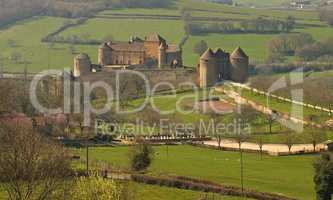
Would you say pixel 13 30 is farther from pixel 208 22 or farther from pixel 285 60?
pixel 285 60

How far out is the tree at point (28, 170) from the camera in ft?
107

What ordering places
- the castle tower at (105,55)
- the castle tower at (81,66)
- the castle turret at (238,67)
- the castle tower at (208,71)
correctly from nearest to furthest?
the castle tower at (208,71)
the castle turret at (238,67)
the castle tower at (81,66)
the castle tower at (105,55)

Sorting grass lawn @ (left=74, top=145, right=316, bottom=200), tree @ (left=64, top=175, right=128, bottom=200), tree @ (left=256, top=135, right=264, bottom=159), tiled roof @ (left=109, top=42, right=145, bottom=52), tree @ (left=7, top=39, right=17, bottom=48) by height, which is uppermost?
tree @ (left=7, top=39, right=17, bottom=48)

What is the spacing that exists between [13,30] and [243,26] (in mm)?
40076

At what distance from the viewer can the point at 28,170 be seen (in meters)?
32.7

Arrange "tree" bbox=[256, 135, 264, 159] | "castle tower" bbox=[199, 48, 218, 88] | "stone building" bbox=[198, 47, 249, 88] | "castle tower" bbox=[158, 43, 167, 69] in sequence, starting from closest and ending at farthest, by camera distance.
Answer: "tree" bbox=[256, 135, 264, 159] → "castle tower" bbox=[199, 48, 218, 88] → "stone building" bbox=[198, 47, 249, 88] → "castle tower" bbox=[158, 43, 167, 69]

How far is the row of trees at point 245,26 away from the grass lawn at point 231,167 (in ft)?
244

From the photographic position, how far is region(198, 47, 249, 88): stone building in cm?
8906

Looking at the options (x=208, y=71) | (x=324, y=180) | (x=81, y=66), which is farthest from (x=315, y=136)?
(x=81, y=66)

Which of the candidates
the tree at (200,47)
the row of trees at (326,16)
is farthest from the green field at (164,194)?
the row of trees at (326,16)

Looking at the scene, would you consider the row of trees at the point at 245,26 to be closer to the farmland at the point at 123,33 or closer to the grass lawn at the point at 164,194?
the farmland at the point at 123,33

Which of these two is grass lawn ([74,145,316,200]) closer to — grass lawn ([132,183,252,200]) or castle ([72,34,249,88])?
grass lawn ([132,183,252,200])

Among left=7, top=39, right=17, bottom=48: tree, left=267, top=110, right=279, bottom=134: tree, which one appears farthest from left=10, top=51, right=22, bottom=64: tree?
left=267, top=110, right=279, bottom=134: tree

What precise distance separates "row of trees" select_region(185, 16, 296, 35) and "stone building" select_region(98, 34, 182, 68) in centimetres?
3185
